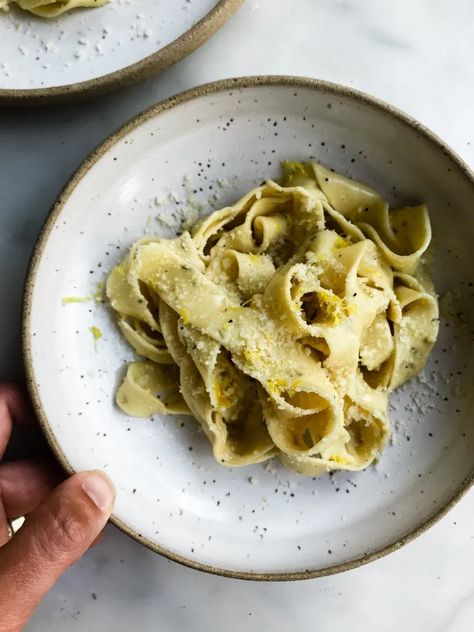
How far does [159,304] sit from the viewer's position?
1.73 m

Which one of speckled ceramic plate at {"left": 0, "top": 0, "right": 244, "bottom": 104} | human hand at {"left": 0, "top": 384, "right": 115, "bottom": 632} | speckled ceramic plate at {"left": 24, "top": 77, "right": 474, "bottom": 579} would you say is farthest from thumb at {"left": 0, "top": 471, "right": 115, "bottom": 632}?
speckled ceramic plate at {"left": 0, "top": 0, "right": 244, "bottom": 104}

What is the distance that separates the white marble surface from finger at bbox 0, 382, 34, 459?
0.08 meters

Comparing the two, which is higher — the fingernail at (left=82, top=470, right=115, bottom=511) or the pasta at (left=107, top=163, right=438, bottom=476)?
the pasta at (left=107, top=163, right=438, bottom=476)

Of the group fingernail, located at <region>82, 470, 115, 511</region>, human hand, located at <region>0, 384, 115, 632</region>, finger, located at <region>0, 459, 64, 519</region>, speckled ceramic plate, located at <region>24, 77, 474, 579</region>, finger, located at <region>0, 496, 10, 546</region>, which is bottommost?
finger, located at <region>0, 496, 10, 546</region>

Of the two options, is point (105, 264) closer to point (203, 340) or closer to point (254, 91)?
point (203, 340)

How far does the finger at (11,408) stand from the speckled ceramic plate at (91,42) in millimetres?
646

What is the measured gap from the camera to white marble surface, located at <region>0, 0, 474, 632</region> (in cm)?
184

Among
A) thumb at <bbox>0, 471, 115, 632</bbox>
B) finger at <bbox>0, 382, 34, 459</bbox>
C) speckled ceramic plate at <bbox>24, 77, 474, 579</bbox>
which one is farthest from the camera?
finger at <bbox>0, 382, 34, 459</bbox>

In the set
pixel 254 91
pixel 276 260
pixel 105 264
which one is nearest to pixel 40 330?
pixel 105 264

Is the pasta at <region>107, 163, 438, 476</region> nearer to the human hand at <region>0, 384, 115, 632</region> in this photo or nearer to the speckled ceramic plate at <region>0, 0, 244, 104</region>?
the human hand at <region>0, 384, 115, 632</region>

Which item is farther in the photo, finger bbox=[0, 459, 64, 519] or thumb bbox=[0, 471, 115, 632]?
finger bbox=[0, 459, 64, 519]

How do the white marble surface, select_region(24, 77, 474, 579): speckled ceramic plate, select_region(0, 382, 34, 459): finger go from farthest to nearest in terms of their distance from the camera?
the white marble surface < select_region(0, 382, 34, 459): finger < select_region(24, 77, 474, 579): speckled ceramic plate

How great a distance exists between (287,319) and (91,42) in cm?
76

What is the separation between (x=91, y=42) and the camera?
5.61 feet
